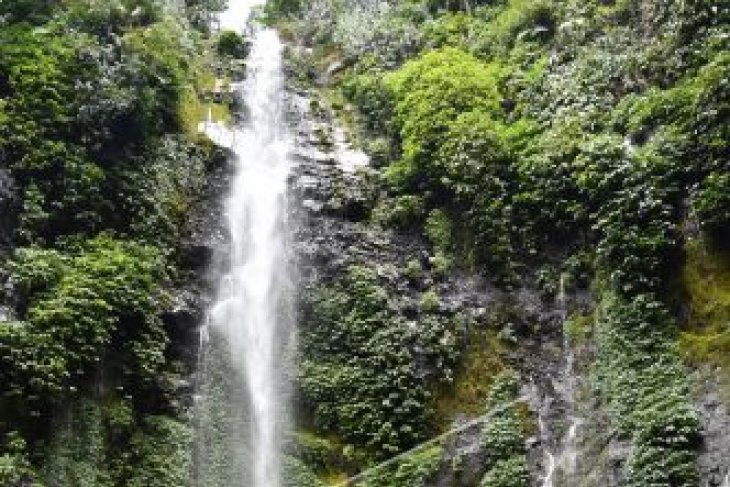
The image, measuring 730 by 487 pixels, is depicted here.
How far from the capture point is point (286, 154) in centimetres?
2247

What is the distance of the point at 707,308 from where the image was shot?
1419 centimetres

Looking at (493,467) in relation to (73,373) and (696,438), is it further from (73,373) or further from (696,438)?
(73,373)

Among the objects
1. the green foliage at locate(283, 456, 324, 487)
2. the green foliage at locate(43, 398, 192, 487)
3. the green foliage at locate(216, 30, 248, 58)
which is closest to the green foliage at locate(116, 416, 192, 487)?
the green foliage at locate(43, 398, 192, 487)

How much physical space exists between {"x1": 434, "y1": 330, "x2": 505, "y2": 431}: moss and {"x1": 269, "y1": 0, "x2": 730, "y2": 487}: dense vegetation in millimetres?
876

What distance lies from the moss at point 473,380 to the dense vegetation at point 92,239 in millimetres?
4756

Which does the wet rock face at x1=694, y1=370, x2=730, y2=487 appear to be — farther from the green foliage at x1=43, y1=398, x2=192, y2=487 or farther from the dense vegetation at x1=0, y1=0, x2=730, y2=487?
the green foliage at x1=43, y1=398, x2=192, y2=487

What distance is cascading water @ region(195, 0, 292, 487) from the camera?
50.1 ft

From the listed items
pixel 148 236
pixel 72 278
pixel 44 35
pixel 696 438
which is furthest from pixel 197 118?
pixel 696 438

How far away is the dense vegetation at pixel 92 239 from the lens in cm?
1395

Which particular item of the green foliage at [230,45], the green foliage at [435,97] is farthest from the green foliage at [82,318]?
the green foliage at [230,45]

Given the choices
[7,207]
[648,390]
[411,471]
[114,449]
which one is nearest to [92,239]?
[7,207]

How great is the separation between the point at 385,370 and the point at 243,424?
2845 millimetres

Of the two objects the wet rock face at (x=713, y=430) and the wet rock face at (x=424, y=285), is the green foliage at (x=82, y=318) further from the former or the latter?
the wet rock face at (x=713, y=430)

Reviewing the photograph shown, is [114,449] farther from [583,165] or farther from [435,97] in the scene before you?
[435,97]
